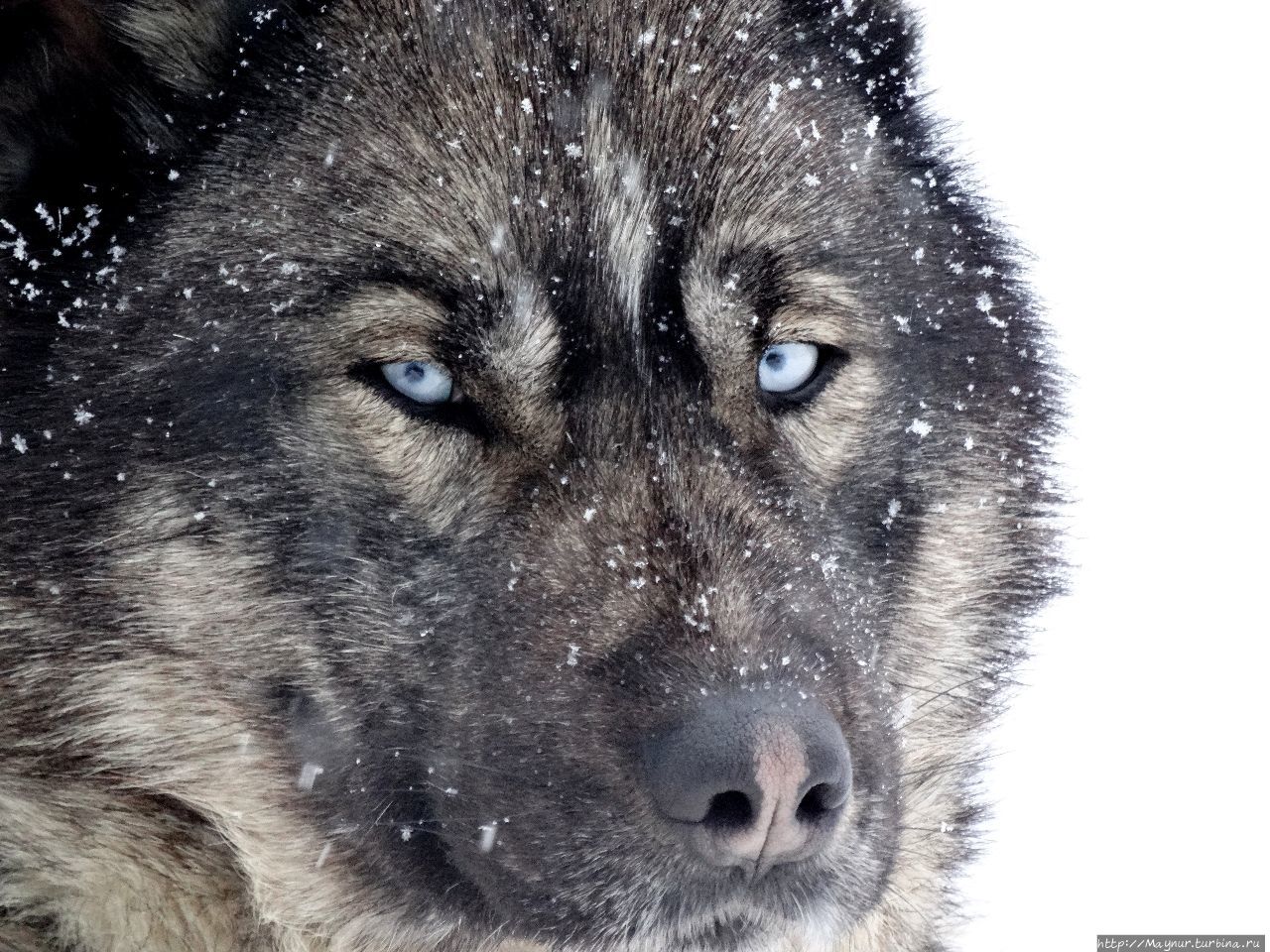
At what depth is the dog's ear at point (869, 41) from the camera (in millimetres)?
3541

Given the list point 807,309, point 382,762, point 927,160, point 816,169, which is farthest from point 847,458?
point 382,762

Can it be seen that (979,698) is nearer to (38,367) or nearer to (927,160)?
(927,160)

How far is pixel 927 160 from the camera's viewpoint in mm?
3699

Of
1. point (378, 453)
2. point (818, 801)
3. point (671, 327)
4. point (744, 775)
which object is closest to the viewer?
point (744, 775)

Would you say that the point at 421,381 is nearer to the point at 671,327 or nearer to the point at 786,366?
the point at 671,327

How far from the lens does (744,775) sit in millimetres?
2406

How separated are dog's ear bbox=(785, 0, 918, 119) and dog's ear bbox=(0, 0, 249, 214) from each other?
134 centimetres

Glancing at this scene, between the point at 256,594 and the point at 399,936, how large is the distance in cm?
79

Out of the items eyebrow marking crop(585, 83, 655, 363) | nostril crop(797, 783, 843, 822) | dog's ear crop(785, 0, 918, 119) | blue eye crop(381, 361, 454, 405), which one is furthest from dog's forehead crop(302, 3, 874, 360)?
nostril crop(797, 783, 843, 822)

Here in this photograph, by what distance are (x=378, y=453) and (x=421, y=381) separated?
164mm

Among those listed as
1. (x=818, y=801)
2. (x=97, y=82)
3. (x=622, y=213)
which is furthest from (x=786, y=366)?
(x=97, y=82)

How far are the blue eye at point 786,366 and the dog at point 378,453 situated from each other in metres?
0.02

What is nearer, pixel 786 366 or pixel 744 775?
pixel 744 775

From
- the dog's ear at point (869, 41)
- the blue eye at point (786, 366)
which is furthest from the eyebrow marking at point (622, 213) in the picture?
the dog's ear at point (869, 41)
